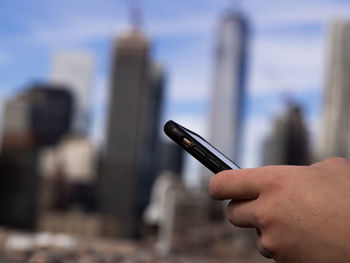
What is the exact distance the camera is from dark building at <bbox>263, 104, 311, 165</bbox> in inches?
5566

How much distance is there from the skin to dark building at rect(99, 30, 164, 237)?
5801 inches

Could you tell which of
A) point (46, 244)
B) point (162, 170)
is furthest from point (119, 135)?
point (46, 244)

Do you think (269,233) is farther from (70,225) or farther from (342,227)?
(70,225)

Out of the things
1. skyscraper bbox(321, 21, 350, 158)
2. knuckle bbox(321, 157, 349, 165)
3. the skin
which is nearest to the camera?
the skin

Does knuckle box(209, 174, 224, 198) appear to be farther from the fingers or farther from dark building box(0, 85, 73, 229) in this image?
dark building box(0, 85, 73, 229)

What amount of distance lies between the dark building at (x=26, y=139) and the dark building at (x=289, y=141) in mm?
62686

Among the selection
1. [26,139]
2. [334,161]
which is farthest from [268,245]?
[26,139]

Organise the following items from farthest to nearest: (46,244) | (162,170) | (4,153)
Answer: (162,170) < (4,153) < (46,244)

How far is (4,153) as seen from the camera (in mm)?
146500

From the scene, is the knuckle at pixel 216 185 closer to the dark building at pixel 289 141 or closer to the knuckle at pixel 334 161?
the knuckle at pixel 334 161

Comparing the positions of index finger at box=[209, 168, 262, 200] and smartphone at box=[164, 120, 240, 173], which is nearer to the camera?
index finger at box=[209, 168, 262, 200]

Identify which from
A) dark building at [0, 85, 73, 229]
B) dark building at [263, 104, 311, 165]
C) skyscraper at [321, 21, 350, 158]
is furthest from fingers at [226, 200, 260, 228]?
skyscraper at [321, 21, 350, 158]

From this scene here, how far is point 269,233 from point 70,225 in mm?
129904

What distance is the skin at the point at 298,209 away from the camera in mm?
1291
